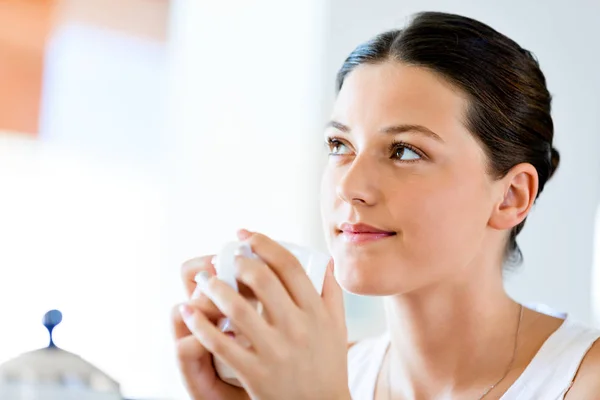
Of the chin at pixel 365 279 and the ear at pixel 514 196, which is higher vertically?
the ear at pixel 514 196

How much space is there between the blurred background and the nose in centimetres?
87

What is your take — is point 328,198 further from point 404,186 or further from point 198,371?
point 198,371

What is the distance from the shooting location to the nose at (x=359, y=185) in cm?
96

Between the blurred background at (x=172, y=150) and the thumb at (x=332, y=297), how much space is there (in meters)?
1.11

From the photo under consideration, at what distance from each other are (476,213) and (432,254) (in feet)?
0.33

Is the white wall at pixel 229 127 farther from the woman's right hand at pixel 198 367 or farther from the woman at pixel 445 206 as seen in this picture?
the woman's right hand at pixel 198 367

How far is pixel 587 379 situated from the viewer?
1023 mm

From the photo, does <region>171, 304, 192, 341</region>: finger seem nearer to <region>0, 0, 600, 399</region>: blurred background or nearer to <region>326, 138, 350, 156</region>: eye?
<region>326, 138, 350, 156</region>: eye

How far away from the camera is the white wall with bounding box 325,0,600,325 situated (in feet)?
5.56

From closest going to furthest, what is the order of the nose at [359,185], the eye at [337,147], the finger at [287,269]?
the finger at [287,269], the nose at [359,185], the eye at [337,147]

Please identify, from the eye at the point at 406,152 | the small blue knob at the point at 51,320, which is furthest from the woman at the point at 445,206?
the small blue knob at the point at 51,320

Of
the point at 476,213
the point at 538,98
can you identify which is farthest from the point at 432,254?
the point at 538,98

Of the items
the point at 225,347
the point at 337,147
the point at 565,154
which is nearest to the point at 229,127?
the point at 565,154

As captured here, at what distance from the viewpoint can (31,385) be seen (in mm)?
541
